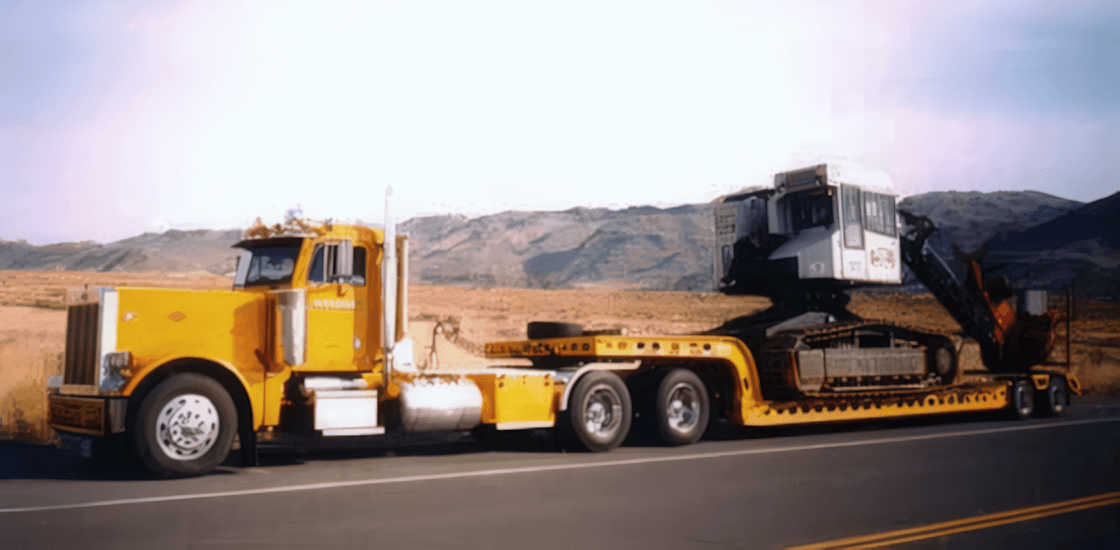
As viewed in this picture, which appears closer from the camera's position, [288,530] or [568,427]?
[288,530]

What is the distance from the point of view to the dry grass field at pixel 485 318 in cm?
2308

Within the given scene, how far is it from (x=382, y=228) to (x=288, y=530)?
5.86m

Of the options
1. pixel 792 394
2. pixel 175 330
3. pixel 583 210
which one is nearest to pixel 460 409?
pixel 175 330

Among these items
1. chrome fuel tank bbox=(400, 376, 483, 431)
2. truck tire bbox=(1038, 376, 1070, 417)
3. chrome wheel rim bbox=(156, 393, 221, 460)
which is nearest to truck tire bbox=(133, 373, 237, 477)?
chrome wheel rim bbox=(156, 393, 221, 460)

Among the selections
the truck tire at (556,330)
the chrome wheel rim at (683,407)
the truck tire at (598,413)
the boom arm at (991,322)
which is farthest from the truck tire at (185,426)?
the boom arm at (991,322)

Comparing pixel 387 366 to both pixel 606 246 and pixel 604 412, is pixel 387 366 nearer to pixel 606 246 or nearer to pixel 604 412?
pixel 604 412

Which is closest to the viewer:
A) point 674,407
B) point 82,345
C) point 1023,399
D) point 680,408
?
point 82,345

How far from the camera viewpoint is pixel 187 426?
10461 millimetres

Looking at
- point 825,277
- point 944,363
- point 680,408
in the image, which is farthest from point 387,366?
point 944,363

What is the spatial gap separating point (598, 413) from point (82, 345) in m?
6.55

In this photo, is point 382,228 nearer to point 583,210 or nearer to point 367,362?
point 367,362

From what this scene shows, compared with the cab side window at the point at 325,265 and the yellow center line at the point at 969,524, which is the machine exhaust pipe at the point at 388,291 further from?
the yellow center line at the point at 969,524

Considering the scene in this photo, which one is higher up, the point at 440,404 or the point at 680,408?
the point at 440,404

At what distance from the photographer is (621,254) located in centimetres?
12531
